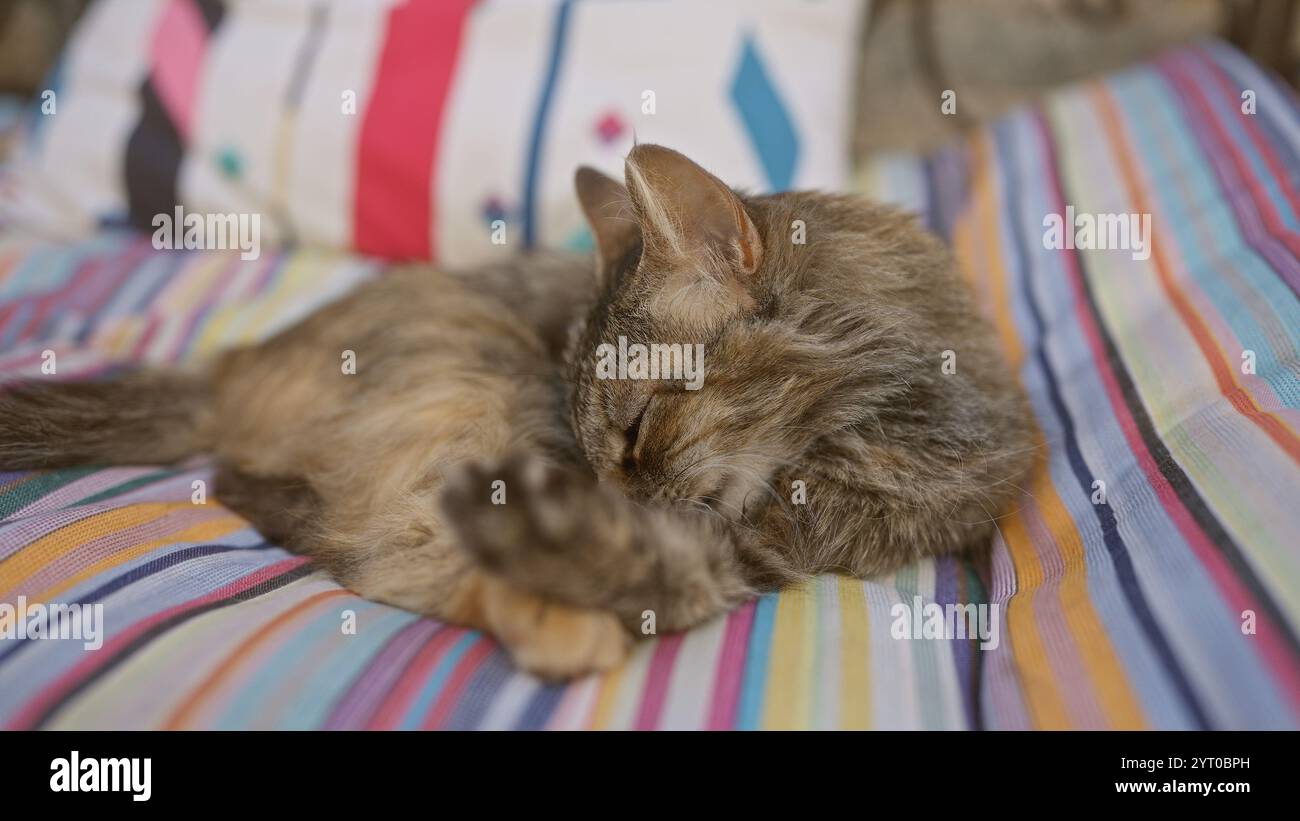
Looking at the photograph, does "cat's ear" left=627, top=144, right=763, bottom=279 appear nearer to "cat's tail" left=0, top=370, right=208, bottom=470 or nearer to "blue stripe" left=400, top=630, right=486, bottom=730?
"blue stripe" left=400, top=630, right=486, bottom=730

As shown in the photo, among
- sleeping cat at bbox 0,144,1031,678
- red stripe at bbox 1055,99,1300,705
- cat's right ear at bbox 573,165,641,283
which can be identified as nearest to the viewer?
red stripe at bbox 1055,99,1300,705

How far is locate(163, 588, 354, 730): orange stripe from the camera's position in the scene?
1062 millimetres

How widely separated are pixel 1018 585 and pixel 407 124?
2.02 m

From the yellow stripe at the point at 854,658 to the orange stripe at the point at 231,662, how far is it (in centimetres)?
76

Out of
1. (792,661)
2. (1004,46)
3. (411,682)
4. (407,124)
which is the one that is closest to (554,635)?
(411,682)

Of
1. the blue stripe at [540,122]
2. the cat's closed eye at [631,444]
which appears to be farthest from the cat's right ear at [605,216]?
the blue stripe at [540,122]

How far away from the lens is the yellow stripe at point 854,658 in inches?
42.2

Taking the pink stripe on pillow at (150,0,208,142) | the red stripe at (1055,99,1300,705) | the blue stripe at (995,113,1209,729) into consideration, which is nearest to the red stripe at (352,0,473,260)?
the pink stripe on pillow at (150,0,208,142)

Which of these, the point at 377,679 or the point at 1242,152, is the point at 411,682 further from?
the point at 1242,152

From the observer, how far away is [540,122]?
2531 mm

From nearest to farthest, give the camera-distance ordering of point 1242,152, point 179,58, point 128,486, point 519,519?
point 519,519 → point 128,486 → point 1242,152 → point 179,58

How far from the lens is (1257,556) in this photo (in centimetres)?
110
